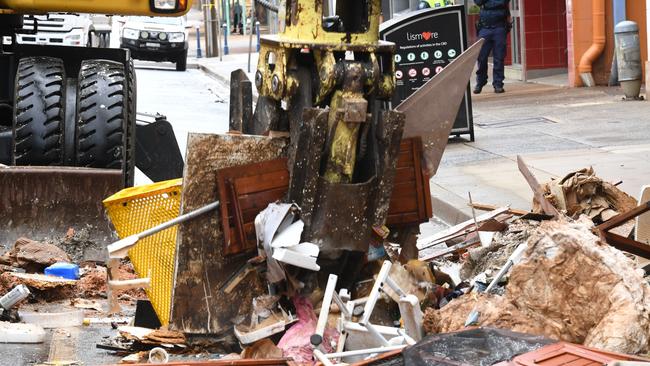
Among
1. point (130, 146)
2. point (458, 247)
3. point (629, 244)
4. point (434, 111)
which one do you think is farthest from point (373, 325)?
point (130, 146)

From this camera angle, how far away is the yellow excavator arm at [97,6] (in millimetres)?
8617

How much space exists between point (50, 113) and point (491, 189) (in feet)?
13.7

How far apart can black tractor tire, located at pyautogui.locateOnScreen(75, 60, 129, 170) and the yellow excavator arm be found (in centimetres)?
56

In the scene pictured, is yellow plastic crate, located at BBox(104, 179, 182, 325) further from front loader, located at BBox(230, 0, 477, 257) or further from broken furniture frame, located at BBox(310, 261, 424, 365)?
broken furniture frame, located at BBox(310, 261, 424, 365)

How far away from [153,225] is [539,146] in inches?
300

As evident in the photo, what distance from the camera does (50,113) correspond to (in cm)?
824

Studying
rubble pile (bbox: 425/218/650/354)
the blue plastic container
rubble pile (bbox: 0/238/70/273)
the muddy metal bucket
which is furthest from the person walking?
rubble pile (bbox: 425/218/650/354)

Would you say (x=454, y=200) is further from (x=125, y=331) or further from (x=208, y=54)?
(x=208, y=54)

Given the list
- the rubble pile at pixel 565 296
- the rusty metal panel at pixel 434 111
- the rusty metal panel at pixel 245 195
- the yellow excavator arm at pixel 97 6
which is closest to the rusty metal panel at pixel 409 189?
the rusty metal panel at pixel 434 111

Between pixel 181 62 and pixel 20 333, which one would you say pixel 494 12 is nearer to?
pixel 181 62

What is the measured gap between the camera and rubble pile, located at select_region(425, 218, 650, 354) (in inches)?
208

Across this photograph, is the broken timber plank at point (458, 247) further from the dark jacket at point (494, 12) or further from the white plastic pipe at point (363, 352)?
the dark jacket at point (494, 12)

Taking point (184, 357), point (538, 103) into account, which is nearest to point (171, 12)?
point (184, 357)

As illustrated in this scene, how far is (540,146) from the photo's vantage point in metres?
13.4
